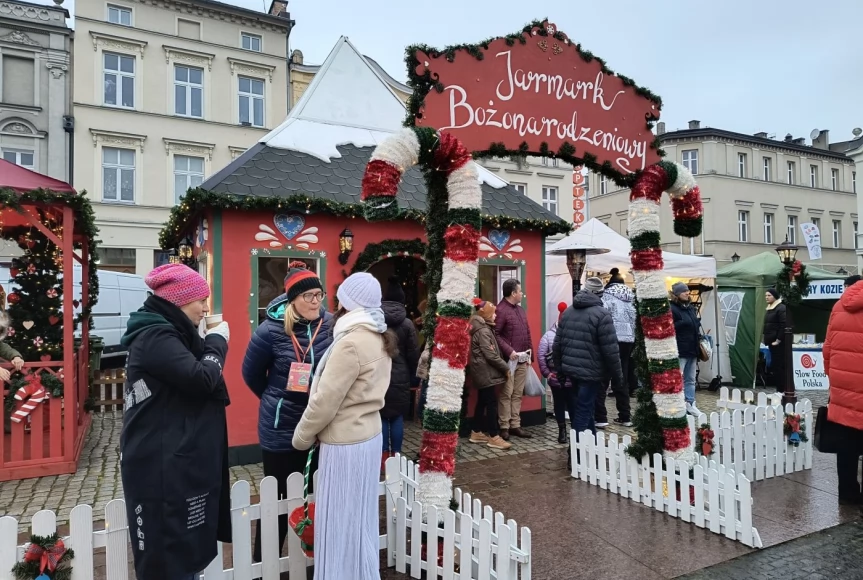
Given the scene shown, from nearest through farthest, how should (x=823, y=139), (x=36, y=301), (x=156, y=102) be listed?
(x=36, y=301), (x=156, y=102), (x=823, y=139)

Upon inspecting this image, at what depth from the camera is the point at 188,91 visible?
2086 cm

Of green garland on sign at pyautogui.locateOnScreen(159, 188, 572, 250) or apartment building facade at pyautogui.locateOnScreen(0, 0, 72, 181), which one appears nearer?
green garland on sign at pyautogui.locateOnScreen(159, 188, 572, 250)

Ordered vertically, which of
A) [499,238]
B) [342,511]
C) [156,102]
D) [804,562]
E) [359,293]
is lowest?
[804,562]

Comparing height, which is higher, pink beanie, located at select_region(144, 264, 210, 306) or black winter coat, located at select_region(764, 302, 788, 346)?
pink beanie, located at select_region(144, 264, 210, 306)

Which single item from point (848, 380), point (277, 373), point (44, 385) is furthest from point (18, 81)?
point (848, 380)

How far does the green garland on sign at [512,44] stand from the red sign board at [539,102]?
0.01m

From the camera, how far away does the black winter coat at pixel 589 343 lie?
18.9ft

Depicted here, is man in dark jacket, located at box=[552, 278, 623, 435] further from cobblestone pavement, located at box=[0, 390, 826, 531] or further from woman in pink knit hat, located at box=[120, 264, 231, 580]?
woman in pink knit hat, located at box=[120, 264, 231, 580]

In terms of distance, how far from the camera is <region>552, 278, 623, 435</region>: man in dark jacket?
18.9ft

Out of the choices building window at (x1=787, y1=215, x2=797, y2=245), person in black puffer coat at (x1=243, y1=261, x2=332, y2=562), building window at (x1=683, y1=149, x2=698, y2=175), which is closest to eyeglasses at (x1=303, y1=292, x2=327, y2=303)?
person in black puffer coat at (x1=243, y1=261, x2=332, y2=562)

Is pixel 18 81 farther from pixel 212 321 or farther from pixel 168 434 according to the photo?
pixel 168 434

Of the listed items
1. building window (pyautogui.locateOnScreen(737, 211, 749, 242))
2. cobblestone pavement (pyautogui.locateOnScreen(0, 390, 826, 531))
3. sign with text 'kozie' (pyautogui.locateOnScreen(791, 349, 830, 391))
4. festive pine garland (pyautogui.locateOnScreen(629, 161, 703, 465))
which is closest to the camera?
festive pine garland (pyautogui.locateOnScreen(629, 161, 703, 465))

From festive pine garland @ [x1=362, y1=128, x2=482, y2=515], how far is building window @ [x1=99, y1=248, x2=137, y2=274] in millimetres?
18656

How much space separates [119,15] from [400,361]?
71.1ft
